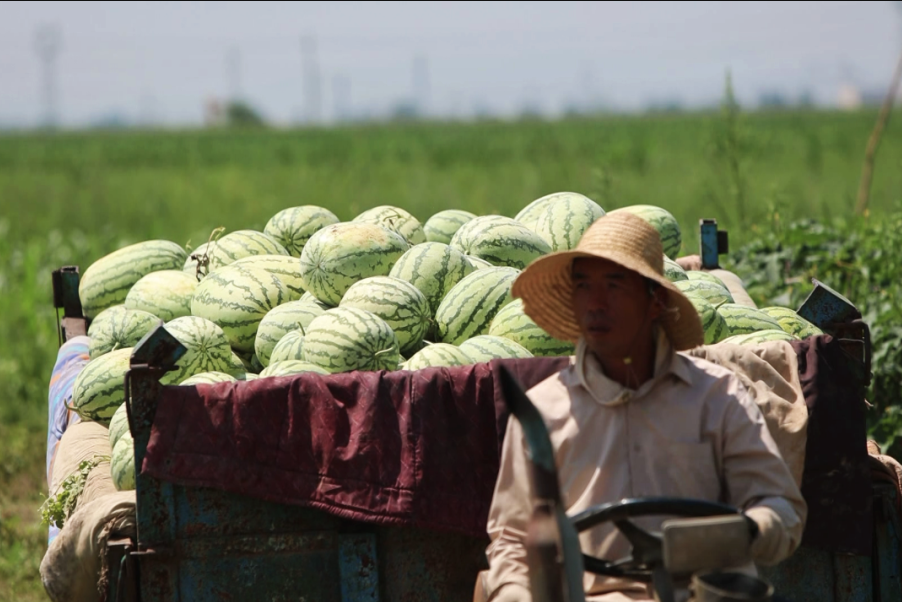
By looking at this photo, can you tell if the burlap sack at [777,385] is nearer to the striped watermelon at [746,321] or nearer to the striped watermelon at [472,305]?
the striped watermelon at [746,321]

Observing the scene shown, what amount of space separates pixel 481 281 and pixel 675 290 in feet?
5.02

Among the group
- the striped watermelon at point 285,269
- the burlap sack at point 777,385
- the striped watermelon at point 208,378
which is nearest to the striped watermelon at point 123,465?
the striped watermelon at point 208,378

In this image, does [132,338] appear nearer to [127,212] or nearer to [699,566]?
[699,566]

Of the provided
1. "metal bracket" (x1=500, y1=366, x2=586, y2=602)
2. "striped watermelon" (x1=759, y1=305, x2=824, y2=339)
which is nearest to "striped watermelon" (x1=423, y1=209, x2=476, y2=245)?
"striped watermelon" (x1=759, y1=305, x2=824, y2=339)

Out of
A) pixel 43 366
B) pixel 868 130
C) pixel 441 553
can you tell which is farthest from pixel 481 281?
pixel 868 130

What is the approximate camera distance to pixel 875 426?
6227mm

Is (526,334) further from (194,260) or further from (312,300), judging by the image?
(194,260)

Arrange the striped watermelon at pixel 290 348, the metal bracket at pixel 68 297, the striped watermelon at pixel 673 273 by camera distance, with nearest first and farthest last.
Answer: the striped watermelon at pixel 290 348, the striped watermelon at pixel 673 273, the metal bracket at pixel 68 297

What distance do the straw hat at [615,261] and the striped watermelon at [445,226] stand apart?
6.82 feet

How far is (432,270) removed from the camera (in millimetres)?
4578

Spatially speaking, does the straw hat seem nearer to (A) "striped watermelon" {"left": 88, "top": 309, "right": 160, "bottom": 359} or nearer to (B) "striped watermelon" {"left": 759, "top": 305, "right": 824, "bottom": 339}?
(B) "striped watermelon" {"left": 759, "top": 305, "right": 824, "bottom": 339}

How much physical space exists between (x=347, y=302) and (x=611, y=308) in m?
1.65

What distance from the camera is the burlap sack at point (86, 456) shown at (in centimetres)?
376

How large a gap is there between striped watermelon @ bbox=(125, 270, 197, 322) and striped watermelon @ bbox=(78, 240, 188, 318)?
0.36 meters
